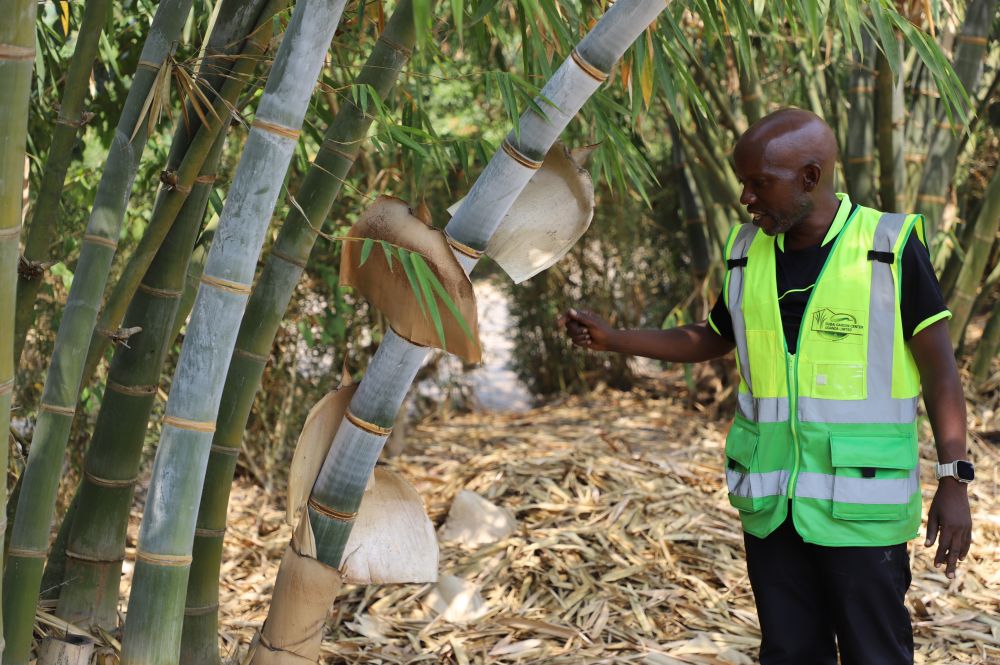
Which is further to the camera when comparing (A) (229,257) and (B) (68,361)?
(B) (68,361)

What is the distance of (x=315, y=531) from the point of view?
4.92ft

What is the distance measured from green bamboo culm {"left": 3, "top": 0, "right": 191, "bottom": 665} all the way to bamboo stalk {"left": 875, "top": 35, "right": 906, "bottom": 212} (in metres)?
2.68

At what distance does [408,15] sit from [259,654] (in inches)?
40.6

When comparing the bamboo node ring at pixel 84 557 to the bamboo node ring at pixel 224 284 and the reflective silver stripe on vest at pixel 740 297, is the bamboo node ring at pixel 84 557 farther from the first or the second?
the reflective silver stripe on vest at pixel 740 297

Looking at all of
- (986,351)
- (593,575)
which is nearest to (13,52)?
(593,575)

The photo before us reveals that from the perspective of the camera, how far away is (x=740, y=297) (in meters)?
1.77

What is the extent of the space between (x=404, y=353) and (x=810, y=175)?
0.73 meters

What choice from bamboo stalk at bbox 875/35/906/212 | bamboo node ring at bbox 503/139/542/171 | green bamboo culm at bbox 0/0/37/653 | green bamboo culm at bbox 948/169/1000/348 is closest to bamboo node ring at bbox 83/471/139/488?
green bamboo culm at bbox 0/0/37/653

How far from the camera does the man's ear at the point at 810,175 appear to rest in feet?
5.31

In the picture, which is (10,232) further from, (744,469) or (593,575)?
(593,575)

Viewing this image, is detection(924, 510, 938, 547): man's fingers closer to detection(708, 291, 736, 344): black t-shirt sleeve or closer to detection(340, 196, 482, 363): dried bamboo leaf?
detection(708, 291, 736, 344): black t-shirt sleeve

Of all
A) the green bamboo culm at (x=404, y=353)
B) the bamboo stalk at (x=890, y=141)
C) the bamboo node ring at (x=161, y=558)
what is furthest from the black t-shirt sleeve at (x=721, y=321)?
the bamboo stalk at (x=890, y=141)

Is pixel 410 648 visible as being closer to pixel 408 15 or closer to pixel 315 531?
pixel 315 531

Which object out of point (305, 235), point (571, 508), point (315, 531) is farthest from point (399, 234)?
point (571, 508)
